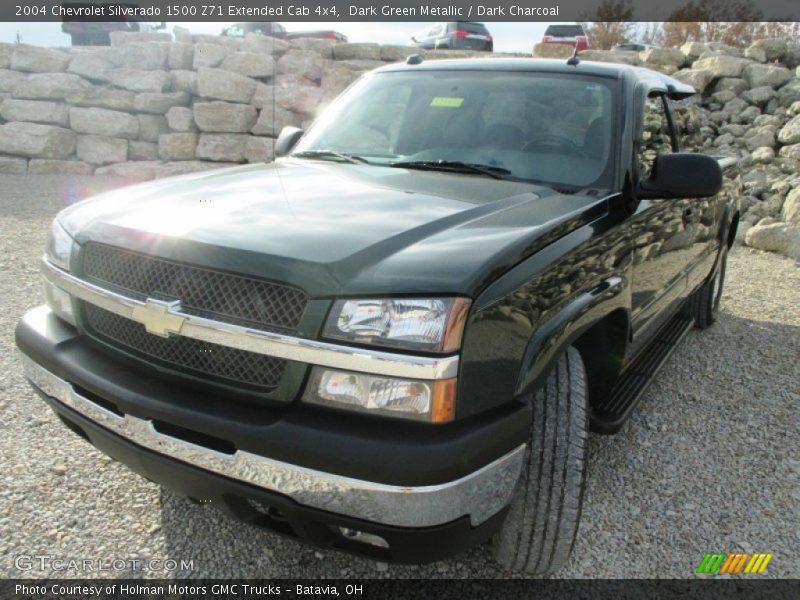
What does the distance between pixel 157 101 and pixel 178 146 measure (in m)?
1.06

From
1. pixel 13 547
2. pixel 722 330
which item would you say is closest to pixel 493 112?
pixel 13 547

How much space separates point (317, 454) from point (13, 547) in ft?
4.64

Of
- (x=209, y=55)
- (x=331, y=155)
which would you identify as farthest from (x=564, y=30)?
(x=331, y=155)

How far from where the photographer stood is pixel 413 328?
165 cm

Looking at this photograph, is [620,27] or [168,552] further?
[620,27]

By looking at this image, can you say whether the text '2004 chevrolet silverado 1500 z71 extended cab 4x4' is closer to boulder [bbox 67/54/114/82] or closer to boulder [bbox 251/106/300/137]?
boulder [bbox 251/106/300/137]

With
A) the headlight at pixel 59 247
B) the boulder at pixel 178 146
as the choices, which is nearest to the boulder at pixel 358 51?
the boulder at pixel 178 146

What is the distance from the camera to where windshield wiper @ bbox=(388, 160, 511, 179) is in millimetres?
2775

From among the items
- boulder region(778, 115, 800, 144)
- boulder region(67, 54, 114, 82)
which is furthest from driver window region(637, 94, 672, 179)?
boulder region(67, 54, 114, 82)

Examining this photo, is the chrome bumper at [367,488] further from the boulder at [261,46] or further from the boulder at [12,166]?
the boulder at [261,46]

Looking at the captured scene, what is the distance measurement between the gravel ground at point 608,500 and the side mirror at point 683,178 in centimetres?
129

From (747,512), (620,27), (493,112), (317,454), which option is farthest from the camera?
(620,27)

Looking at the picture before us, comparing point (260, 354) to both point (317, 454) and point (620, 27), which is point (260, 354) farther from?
point (620, 27)

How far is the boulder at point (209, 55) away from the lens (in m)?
12.4
